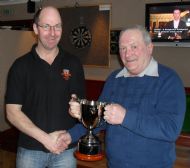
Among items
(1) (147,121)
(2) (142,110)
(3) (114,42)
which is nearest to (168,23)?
(3) (114,42)

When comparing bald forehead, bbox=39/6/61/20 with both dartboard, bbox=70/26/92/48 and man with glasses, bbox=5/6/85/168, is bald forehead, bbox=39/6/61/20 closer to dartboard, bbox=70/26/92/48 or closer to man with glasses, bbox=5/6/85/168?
man with glasses, bbox=5/6/85/168

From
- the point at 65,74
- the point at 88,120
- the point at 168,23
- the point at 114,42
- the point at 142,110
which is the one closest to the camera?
the point at 142,110

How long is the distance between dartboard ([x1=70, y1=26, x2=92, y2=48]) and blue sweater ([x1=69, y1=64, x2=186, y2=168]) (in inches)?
152

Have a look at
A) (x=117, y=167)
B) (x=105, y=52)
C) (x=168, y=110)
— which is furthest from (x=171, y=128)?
(x=105, y=52)

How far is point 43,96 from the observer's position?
1.79 m

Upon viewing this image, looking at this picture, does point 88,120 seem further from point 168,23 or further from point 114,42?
point 114,42

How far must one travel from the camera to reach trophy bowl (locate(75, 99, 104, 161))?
1568 millimetres

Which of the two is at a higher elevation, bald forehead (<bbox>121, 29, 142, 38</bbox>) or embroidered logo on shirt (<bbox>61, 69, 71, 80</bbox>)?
bald forehead (<bbox>121, 29, 142, 38</bbox>)

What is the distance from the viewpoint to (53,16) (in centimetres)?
172

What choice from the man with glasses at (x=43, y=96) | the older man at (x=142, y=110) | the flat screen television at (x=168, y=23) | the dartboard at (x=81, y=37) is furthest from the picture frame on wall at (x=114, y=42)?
the older man at (x=142, y=110)

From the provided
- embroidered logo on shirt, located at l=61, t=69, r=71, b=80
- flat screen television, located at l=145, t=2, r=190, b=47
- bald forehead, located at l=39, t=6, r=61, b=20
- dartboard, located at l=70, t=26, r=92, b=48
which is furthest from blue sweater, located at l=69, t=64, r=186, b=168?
dartboard, located at l=70, t=26, r=92, b=48

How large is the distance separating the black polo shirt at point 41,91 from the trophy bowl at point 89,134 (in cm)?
20

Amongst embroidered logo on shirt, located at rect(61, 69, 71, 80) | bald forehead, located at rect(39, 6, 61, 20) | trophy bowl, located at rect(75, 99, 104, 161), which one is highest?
bald forehead, located at rect(39, 6, 61, 20)

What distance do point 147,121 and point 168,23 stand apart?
11.5 feet
